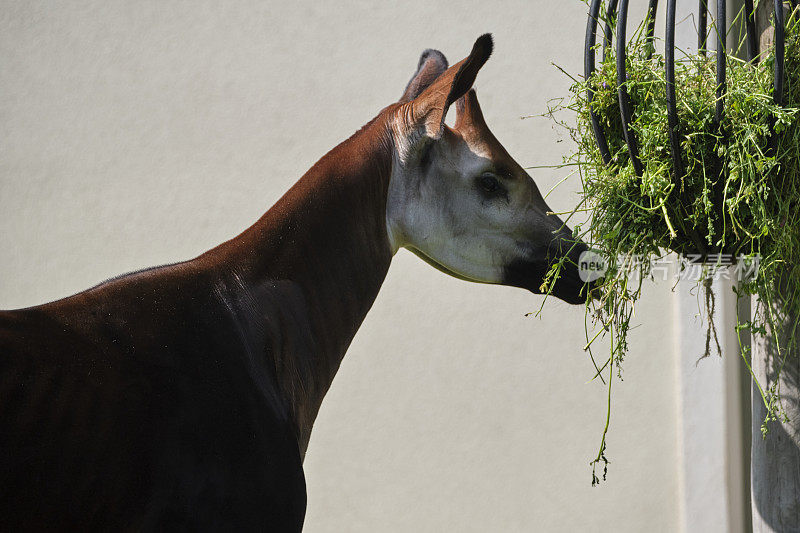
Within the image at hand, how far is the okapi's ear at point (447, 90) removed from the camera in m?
1.58

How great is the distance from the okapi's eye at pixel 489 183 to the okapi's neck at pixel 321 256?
214mm

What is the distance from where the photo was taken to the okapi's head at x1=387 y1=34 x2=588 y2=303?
174cm

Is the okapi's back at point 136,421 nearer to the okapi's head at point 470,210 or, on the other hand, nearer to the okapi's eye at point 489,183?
the okapi's head at point 470,210

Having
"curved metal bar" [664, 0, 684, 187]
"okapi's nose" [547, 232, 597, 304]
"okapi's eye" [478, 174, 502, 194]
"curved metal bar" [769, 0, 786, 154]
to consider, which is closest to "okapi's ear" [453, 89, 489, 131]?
"okapi's eye" [478, 174, 502, 194]

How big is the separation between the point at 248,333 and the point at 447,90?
0.63m

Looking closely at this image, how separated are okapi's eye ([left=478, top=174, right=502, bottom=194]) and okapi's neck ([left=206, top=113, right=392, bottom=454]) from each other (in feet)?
0.70

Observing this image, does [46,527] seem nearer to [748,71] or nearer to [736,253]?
[736,253]

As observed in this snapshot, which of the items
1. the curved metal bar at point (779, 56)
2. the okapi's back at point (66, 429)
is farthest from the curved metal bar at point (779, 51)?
the okapi's back at point (66, 429)

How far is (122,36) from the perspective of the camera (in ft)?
11.2

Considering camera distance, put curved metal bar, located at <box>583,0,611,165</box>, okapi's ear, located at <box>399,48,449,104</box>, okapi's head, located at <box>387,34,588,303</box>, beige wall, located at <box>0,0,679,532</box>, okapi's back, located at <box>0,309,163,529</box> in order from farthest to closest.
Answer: beige wall, located at <box>0,0,679,532</box> → okapi's ear, located at <box>399,48,449,104</box> → okapi's head, located at <box>387,34,588,303</box> → curved metal bar, located at <box>583,0,611,165</box> → okapi's back, located at <box>0,309,163,529</box>

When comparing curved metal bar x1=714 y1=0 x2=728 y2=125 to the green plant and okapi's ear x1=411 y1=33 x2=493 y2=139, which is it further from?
okapi's ear x1=411 y1=33 x2=493 y2=139

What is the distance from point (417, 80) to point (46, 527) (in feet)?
4.23

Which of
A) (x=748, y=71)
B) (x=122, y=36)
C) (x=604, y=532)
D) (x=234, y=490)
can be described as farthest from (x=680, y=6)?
(x=234, y=490)

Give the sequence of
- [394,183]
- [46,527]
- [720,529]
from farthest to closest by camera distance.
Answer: [720,529] < [394,183] < [46,527]
